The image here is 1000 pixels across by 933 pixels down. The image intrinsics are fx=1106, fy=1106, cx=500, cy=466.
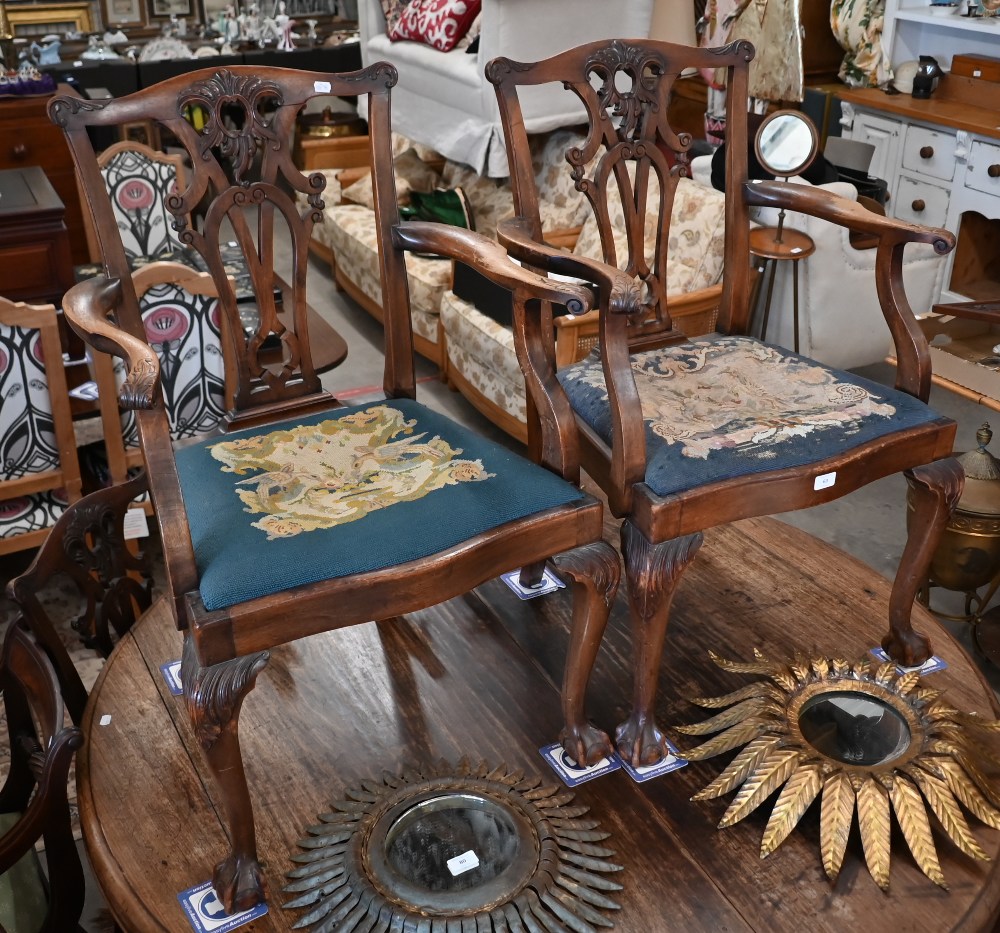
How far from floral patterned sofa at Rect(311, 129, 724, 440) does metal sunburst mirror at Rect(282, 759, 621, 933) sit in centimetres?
168

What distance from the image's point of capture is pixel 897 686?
A: 1.42m

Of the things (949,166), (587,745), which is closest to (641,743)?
(587,745)

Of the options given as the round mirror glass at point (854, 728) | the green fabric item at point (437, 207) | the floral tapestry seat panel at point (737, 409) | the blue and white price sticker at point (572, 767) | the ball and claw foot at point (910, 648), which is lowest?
the blue and white price sticker at point (572, 767)

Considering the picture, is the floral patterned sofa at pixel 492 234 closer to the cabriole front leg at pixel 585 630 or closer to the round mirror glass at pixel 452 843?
the cabriole front leg at pixel 585 630

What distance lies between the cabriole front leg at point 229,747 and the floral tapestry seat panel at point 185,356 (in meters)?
0.98

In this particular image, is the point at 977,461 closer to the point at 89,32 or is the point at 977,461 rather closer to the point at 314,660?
the point at 314,660

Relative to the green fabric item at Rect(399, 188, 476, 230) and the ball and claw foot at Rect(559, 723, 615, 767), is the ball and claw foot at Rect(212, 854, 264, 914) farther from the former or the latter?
the green fabric item at Rect(399, 188, 476, 230)

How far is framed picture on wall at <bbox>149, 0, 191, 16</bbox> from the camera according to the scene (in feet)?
21.5

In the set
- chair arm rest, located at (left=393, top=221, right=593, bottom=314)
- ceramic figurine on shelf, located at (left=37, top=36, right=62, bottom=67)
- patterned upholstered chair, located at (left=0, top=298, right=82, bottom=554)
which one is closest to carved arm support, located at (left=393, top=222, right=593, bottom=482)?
chair arm rest, located at (left=393, top=221, right=593, bottom=314)

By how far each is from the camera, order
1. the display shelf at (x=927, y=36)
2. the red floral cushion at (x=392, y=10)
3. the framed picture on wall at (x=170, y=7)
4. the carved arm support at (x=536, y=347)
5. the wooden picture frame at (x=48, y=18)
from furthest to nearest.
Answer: the framed picture on wall at (x=170, y=7) < the wooden picture frame at (x=48, y=18) < the red floral cushion at (x=392, y=10) < the display shelf at (x=927, y=36) < the carved arm support at (x=536, y=347)

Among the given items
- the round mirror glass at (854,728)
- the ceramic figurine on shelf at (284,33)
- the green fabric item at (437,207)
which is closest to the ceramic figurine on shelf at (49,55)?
the ceramic figurine on shelf at (284,33)

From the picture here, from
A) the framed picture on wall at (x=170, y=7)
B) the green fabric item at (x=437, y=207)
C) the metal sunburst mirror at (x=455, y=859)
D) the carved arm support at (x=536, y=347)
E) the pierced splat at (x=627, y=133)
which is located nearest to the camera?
the metal sunburst mirror at (x=455, y=859)

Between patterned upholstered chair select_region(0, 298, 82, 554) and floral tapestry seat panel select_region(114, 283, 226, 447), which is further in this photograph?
floral tapestry seat panel select_region(114, 283, 226, 447)

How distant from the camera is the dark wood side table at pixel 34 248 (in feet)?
10.6
